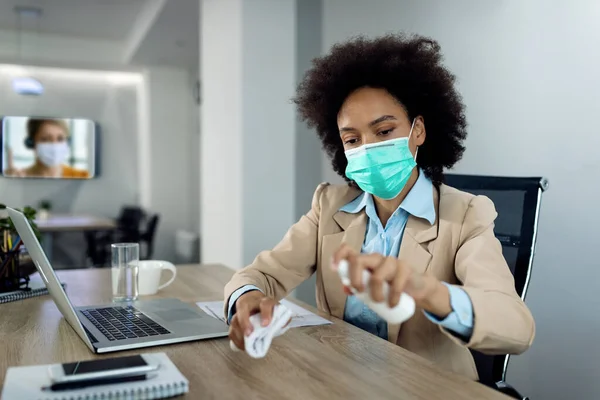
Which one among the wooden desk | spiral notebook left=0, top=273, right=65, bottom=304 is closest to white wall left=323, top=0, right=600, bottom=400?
the wooden desk

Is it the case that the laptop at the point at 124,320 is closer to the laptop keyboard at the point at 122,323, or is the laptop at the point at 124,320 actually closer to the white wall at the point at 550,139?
the laptop keyboard at the point at 122,323

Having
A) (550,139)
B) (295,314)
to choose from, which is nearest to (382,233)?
(295,314)

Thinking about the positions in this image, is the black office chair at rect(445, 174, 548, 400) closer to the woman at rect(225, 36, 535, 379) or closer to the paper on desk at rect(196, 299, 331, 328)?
the woman at rect(225, 36, 535, 379)

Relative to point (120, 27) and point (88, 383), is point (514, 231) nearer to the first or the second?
point (88, 383)

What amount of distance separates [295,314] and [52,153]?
614cm

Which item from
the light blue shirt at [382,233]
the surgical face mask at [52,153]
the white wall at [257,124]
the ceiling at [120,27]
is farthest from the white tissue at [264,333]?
the surgical face mask at [52,153]

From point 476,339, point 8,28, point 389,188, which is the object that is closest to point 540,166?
point 389,188

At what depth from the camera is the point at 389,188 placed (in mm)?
1364

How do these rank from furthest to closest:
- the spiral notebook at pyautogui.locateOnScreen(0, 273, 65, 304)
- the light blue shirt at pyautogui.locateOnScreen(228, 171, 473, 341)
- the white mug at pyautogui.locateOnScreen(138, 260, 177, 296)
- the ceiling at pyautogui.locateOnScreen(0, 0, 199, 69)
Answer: the ceiling at pyautogui.locateOnScreen(0, 0, 199, 69), the white mug at pyautogui.locateOnScreen(138, 260, 177, 296), the spiral notebook at pyautogui.locateOnScreen(0, 273, 65, 304), the light blue shirt at pyautogui.locateOnScreen(228, 171, 473, 341)

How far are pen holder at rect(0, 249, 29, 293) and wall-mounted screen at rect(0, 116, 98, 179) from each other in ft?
18.2

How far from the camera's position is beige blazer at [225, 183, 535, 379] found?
0.97m

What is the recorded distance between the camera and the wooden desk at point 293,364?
85 cm

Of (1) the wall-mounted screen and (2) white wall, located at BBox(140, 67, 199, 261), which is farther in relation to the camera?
(2) white wall, located at BBox(140, 67, 199, 261)

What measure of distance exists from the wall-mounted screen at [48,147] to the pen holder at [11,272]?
5.53m
